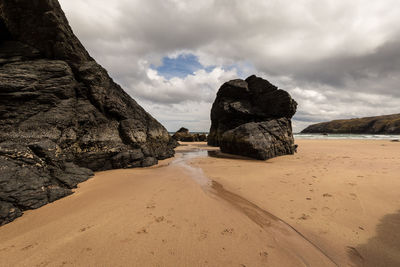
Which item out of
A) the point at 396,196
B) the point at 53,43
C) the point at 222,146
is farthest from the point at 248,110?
the point at 53,43

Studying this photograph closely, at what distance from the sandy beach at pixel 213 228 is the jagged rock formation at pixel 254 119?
737cm

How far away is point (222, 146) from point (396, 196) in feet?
39.7

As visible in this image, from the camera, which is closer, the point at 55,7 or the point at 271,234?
the point at 271,234

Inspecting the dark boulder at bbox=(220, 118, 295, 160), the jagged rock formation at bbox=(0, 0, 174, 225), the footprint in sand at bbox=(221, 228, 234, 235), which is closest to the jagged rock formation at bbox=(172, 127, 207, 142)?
the dark boulder at bbox=(220, 118, 295, 160)

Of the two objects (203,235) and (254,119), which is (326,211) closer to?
(203,235)

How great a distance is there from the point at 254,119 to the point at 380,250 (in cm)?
1922

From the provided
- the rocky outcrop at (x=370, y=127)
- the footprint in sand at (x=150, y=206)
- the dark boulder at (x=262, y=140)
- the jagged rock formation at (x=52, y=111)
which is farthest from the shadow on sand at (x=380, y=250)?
the rocky outcrop at (x=370, y=127)

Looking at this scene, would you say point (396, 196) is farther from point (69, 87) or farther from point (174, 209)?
point (69, 87)

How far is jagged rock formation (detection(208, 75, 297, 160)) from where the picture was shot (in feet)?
41.6

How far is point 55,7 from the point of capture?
27.8 feet

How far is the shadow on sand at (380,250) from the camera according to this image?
2.36m

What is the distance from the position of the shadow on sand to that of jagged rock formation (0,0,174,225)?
6.67 metres

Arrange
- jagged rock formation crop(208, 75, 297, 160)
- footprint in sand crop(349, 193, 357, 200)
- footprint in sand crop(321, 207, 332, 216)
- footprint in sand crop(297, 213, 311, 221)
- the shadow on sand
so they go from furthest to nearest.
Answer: jagged rock formation crop(208, 75, 297, 160) → footprint in sand crop(349, 193, 357, 200) → footprint in sand crop(321, 207, 332, 216) → footprint in sand crop(297, 213, 311, 221) → the shadow on sand

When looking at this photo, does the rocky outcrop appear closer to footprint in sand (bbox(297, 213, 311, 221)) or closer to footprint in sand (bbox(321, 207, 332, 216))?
footprint in sand (bbox(321, 207, 332, 216))
